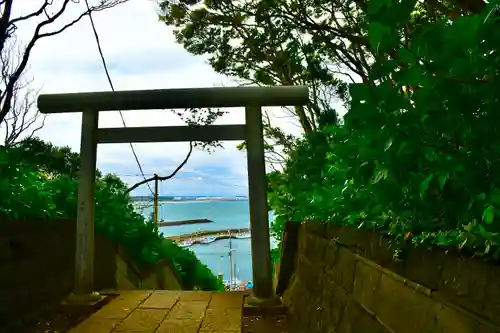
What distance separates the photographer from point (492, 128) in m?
1.12

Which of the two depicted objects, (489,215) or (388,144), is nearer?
(489,215)

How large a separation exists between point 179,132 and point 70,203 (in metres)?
1.73

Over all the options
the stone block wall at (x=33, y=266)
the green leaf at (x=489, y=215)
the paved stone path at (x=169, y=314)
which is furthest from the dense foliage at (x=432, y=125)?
the stone block wall at (x=33, y=266)

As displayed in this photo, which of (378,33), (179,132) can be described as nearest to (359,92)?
(378,33)

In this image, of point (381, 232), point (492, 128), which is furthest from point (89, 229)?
point (492, 128)

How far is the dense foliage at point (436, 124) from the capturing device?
1103 mm

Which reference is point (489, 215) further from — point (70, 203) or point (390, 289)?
point (70, 203)

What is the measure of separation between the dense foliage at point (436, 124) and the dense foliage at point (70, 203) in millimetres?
2815

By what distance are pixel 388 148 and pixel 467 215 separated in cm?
32

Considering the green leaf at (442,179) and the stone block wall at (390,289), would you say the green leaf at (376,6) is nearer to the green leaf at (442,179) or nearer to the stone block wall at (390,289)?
the green leaf at (442,179)

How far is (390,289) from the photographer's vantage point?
5.25 feet

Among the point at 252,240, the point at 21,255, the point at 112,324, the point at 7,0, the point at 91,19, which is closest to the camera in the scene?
the point at 21,255

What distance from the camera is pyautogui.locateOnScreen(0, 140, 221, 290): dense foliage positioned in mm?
3361

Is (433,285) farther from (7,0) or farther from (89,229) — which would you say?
(7,0)
